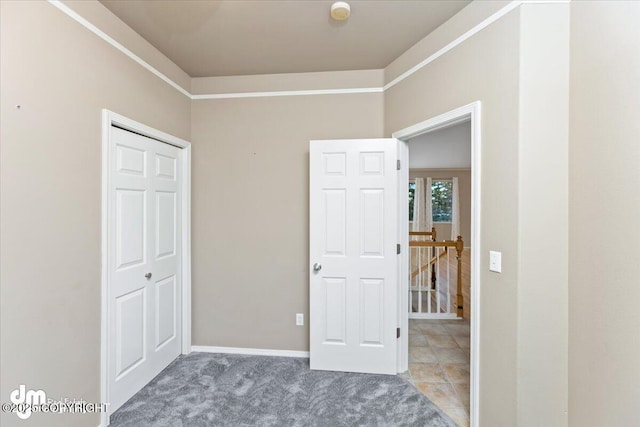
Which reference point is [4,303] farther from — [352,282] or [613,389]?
[613,389]

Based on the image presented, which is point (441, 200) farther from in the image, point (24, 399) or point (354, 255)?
point (24, 399)

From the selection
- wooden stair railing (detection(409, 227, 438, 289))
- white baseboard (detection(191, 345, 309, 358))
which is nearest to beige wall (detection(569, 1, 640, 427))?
white baseboard (detection(191, 345, 309, 358))

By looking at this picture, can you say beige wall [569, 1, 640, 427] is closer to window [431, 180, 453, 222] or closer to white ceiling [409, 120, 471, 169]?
white ceiling [409, 120, 471, 169]

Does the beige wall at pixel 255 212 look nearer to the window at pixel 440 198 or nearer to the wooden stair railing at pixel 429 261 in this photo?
the wooden stair railing at pixel 429 261

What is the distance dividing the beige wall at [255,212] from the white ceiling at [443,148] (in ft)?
6.09

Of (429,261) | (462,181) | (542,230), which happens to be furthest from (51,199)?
(462,181)

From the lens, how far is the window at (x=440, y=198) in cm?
907

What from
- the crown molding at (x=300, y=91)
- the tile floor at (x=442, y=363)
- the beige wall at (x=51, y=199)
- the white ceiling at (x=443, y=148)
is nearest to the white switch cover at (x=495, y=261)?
the tile floor at (x=442, y=363)

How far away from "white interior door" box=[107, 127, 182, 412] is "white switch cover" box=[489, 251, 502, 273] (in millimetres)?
2418

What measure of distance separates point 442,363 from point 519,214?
5.91ft

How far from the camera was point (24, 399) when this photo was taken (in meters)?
1.38

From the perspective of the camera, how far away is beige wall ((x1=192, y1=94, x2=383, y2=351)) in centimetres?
275

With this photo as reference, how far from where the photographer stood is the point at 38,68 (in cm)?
145

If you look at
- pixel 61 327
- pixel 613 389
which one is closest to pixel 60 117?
pixel 61 327
